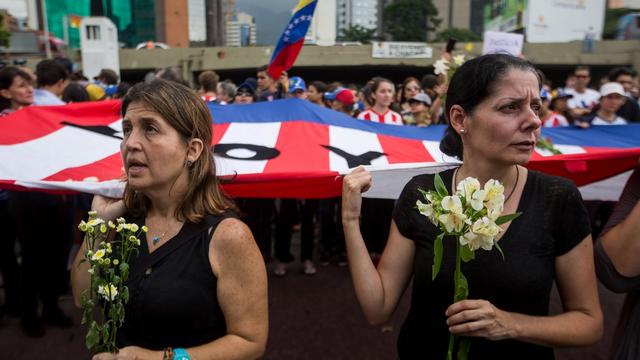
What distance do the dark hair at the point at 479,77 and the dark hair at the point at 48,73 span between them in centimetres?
442

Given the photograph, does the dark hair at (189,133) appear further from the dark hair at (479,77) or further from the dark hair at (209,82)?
the dark hair at (209,82)

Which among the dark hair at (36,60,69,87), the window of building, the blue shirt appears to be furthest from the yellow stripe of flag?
the window of building

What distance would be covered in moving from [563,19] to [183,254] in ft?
236

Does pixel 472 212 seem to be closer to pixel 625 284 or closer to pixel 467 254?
pixel 467 254

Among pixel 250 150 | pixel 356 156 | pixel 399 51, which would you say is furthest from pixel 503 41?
pixel 399 51

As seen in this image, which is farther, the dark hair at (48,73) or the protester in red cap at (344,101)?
the protester in red cap at (344,101)

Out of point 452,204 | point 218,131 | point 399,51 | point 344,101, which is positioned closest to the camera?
point 452,204

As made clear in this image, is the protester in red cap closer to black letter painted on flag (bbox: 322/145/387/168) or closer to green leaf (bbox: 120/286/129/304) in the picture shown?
black letter painted on flag (bbox: 322/145/387/168)

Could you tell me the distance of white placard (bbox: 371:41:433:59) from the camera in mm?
33188

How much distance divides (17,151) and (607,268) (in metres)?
3.19

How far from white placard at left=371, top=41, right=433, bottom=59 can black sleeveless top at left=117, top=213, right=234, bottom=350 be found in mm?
33099

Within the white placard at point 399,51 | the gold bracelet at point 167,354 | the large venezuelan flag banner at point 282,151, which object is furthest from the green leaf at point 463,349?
the white placard at point 399,51

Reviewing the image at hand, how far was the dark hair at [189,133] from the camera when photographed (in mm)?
1667

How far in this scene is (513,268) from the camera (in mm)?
1526
